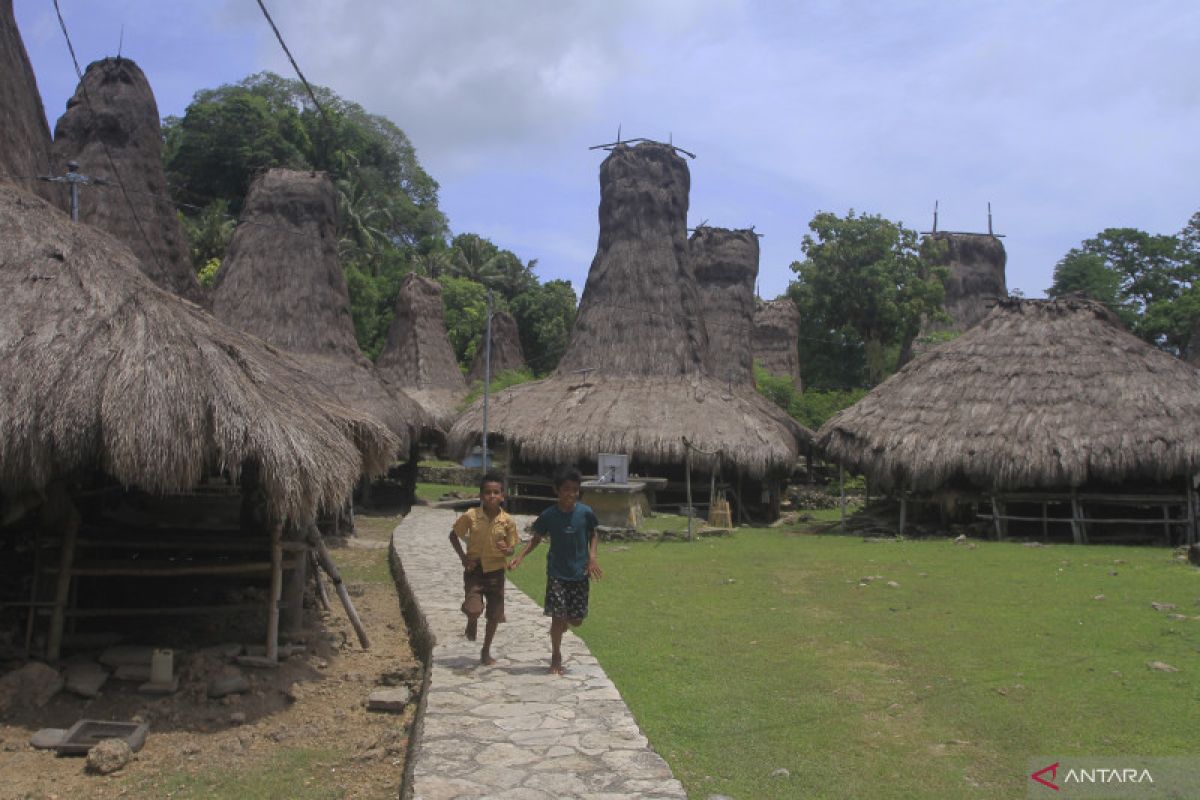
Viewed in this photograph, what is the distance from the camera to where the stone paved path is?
3.98 m

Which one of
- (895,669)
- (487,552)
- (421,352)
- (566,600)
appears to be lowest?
(895,669)

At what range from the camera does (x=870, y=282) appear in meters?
27.0

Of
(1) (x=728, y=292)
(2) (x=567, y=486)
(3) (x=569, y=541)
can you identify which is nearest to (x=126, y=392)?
(2) (x=567, y=486)

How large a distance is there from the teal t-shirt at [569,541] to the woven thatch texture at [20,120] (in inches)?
225

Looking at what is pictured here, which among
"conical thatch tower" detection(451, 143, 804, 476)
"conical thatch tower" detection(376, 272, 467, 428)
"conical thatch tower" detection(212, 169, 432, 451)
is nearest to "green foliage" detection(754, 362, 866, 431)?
"conical thatch tower" detection(451, 143, 804, 476)

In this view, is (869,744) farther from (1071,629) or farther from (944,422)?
(944,422)

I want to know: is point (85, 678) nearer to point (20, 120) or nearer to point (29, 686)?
point (29, 686)

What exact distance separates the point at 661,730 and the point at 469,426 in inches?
611

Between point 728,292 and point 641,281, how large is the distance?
640cm

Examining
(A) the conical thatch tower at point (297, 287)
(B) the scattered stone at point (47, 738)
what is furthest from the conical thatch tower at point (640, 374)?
(B) the scattered stone at point (47, 738)

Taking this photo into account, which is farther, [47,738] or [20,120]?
[20,120]

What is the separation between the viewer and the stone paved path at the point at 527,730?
398cm

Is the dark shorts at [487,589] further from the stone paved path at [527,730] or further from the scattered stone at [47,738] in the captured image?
the scattered stone at [47,738]

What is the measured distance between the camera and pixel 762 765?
459 cm
